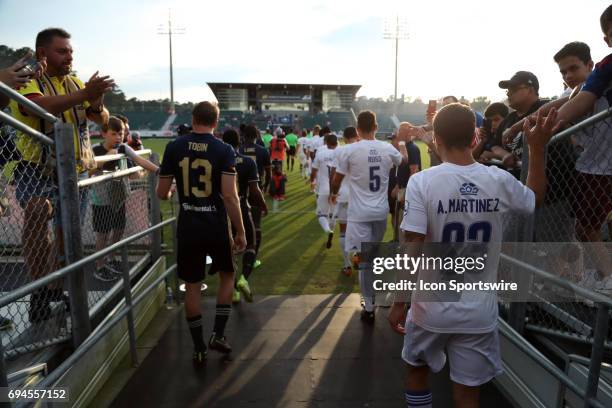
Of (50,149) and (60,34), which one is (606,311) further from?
(60,34)

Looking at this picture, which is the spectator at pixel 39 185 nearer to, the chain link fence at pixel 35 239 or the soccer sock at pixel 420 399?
the chain link fence at pixel 35 239

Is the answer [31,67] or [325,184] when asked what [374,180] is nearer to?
[31,67]

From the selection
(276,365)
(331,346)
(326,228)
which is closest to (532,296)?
(331,346)

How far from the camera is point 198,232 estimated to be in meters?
3.70

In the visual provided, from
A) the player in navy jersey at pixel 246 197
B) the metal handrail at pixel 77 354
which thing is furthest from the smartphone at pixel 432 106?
the metal handrail at pixel 77 354

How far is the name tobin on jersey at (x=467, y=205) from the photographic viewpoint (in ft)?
7.14

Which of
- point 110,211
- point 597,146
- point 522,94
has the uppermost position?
point 522,94

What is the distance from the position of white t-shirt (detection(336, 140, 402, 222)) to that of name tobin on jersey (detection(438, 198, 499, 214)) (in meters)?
2.78

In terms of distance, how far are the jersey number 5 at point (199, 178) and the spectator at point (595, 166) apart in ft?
8.47

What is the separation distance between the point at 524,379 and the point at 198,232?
9.01ft

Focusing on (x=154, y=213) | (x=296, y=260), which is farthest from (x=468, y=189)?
(x=296, y=260)

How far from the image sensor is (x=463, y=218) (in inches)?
87.3

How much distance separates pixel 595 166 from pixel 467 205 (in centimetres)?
138

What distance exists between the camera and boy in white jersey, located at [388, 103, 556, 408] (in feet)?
7.16
